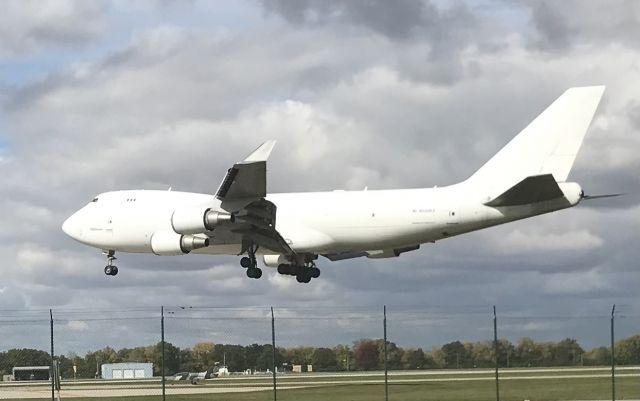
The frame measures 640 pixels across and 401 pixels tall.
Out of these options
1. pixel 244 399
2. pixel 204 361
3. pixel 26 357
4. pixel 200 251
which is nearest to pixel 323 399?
pixel 244 399

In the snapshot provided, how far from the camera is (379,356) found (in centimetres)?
3975

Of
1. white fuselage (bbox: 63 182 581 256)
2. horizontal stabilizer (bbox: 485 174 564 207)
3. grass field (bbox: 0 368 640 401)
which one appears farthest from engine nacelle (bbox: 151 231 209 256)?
horizontal stabilizer (bbox: 485 174 564 207)

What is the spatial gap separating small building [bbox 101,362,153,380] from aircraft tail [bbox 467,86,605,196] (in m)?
18.3

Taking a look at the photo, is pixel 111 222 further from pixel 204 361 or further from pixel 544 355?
pixel 544 355

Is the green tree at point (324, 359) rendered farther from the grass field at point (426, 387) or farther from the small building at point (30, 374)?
the small building at point (30, 374)

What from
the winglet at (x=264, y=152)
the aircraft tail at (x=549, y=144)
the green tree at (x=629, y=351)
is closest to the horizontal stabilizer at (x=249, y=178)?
the winglet at (x=264, y=152)

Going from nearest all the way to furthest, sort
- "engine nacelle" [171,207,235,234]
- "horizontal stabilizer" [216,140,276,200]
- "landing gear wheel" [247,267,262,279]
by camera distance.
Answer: "horizontal stabilizer" [216,140,276,200] → "engine nacelle" [171,207,235,234] → "landing gear wheel" [247,267,262,279]

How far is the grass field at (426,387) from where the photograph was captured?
34219mm

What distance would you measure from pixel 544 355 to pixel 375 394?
733 cm

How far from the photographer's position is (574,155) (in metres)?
41.4

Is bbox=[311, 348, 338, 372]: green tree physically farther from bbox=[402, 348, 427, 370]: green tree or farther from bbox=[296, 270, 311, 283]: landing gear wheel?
bbox=[296, 270, 311, 283]: landing gear wheel

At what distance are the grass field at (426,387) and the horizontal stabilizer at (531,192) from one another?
6826 millimetres

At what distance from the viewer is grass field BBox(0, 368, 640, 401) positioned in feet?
112

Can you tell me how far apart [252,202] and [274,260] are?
19.6 feet
